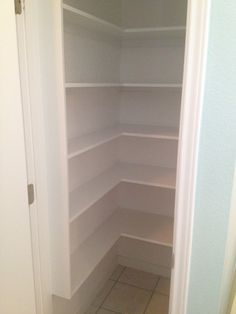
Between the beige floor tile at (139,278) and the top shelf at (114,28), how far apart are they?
1.98m

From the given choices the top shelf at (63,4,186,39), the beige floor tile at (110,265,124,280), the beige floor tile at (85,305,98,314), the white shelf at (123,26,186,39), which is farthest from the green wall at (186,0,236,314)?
the beige floor tile at (110,265,124,280)

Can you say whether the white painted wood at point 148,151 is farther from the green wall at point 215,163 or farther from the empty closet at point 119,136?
the green wall at point 215,163

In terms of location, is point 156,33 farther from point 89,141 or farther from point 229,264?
point 229,264

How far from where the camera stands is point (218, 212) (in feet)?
3.36

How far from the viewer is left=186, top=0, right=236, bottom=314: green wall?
0.88m

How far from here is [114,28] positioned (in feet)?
6.26

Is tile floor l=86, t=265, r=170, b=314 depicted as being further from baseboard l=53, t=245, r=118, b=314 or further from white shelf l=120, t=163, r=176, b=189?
white shelf l=120, t=163, r=176, b=189

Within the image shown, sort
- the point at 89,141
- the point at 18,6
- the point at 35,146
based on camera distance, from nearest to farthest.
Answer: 1. the point at 18,6
2. the point at 35,146
3. the point at 89,141

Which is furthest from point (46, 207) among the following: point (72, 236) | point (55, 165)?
point (72, 236)

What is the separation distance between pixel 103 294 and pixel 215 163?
1.73 meters

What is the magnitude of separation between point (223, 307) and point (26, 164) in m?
1.05

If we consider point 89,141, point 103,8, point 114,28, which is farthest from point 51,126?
point 103,8

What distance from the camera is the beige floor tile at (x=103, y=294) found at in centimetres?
216

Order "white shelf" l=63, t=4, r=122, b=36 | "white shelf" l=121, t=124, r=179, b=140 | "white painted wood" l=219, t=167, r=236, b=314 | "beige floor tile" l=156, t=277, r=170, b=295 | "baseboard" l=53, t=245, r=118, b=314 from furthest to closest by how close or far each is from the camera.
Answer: "beige floor tile" l=156, t=277, r=170, b=295
"white shelf" l=121, t=124, r=179, b=140
"baseboard" l=53, t=245, r=118, b=314
"white shelf" l=63, t=4, r=122, b=36
"white painted wood" l=219, t=167, r=236, b=314
